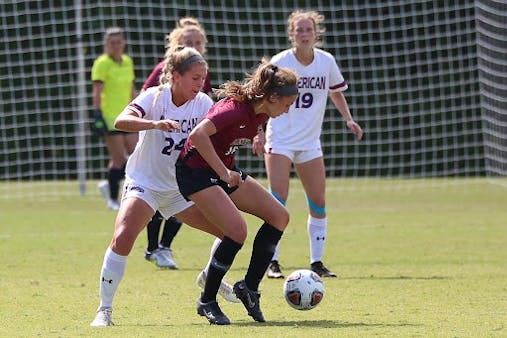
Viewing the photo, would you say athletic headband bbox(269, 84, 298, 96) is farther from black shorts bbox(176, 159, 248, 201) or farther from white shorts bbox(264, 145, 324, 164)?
white shorts bbox(264, 145, 324, 164)

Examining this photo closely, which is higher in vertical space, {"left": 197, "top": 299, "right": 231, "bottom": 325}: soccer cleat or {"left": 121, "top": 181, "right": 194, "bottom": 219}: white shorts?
{"left": 121, "top": 181, "right": 194, "bottom": 219}: white shorts

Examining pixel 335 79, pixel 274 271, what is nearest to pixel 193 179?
pixel 274 271

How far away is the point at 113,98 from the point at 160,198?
8.74 m

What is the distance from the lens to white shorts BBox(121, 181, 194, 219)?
7.44 meters

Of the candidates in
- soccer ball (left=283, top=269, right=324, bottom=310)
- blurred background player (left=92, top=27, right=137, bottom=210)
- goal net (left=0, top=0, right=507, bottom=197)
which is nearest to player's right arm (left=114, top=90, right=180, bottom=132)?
soccer ball (left=283, top=269, right=324, bottom=310)

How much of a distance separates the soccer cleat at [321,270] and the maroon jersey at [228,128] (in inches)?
108

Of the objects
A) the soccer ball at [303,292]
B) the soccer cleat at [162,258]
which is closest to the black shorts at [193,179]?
the soccer ball at [303,292]

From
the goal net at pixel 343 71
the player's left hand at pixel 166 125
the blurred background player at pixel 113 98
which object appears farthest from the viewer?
the goal net at pixel 343 71

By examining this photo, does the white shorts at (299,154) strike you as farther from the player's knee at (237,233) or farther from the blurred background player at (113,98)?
the blurred background player at (113,98)

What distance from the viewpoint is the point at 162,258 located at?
1050 centimetres

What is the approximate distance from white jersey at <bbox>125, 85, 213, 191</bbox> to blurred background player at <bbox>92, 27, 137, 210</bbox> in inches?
319

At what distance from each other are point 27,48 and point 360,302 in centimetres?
1340

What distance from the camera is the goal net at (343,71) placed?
20.2m

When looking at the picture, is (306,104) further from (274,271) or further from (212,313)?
(212,313)
